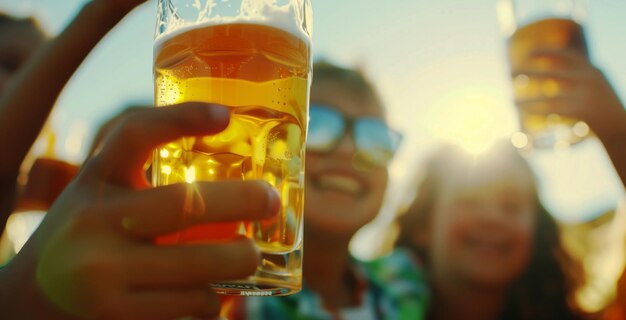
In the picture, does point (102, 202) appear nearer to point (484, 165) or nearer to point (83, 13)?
point (83, 13)

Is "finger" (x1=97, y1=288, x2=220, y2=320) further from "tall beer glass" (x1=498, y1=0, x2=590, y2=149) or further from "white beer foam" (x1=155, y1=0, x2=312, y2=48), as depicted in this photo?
"tall beer glass" (x1=498, y1=0, x2=590, y2=149)

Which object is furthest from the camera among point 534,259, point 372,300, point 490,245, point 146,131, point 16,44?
point 534,259

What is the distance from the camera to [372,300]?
3201 mm

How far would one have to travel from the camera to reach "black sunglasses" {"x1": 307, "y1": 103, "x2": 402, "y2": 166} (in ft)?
11.1

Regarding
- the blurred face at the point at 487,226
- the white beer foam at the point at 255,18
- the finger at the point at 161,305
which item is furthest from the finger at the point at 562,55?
the blurred face at the point at 487,226

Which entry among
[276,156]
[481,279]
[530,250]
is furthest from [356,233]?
[276,156]

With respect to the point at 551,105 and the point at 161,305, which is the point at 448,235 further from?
the point at 161,305

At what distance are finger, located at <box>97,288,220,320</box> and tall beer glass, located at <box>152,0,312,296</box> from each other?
0.09m

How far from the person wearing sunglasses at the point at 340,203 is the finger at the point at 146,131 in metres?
2.19

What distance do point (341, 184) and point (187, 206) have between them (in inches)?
100.0

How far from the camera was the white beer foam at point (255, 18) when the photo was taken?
985 mm

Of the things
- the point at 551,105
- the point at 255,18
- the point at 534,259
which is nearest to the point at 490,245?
the point at 534,259

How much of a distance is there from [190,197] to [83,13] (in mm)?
504

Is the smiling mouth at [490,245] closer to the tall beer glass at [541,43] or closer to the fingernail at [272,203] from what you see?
the tall beer glass at [541,43]
